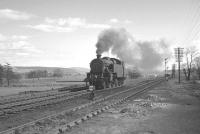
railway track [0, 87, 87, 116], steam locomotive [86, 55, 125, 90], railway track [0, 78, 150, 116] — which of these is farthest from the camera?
steam locomotive [86, 55, 125, 90]

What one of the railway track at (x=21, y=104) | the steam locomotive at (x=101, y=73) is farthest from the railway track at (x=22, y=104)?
the steam locomotive at (x=101, y=73)

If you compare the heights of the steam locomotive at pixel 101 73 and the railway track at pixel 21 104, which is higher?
the steam locomotive at pixel 101 73

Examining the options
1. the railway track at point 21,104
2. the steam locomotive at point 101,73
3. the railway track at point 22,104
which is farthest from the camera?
the steam locomotive at point 101,73

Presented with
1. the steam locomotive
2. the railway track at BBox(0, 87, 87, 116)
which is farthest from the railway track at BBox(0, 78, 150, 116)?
the steam locomotive

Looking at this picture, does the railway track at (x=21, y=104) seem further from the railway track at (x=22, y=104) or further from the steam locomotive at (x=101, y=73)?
the steam locomotive at (x=101, y=73)

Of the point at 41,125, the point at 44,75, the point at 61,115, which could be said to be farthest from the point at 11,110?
the point at 44,75

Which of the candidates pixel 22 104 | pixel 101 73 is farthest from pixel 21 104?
pixel 101 73

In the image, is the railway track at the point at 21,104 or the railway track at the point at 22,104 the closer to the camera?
the railway track at the point at 22,104

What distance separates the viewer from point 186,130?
28.8 ft

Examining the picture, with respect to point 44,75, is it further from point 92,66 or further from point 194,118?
point 194,118

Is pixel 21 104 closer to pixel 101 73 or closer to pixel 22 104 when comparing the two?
pixel 22 104

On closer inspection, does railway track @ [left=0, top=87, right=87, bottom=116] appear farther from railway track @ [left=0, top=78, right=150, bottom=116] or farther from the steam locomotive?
the steam locomotive

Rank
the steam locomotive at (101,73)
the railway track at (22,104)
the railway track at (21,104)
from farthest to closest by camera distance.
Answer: the steam locomotive at (101,73) < the railway track at (21,104) < the railway track at (22,104)

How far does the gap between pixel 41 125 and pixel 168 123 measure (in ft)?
17.6
